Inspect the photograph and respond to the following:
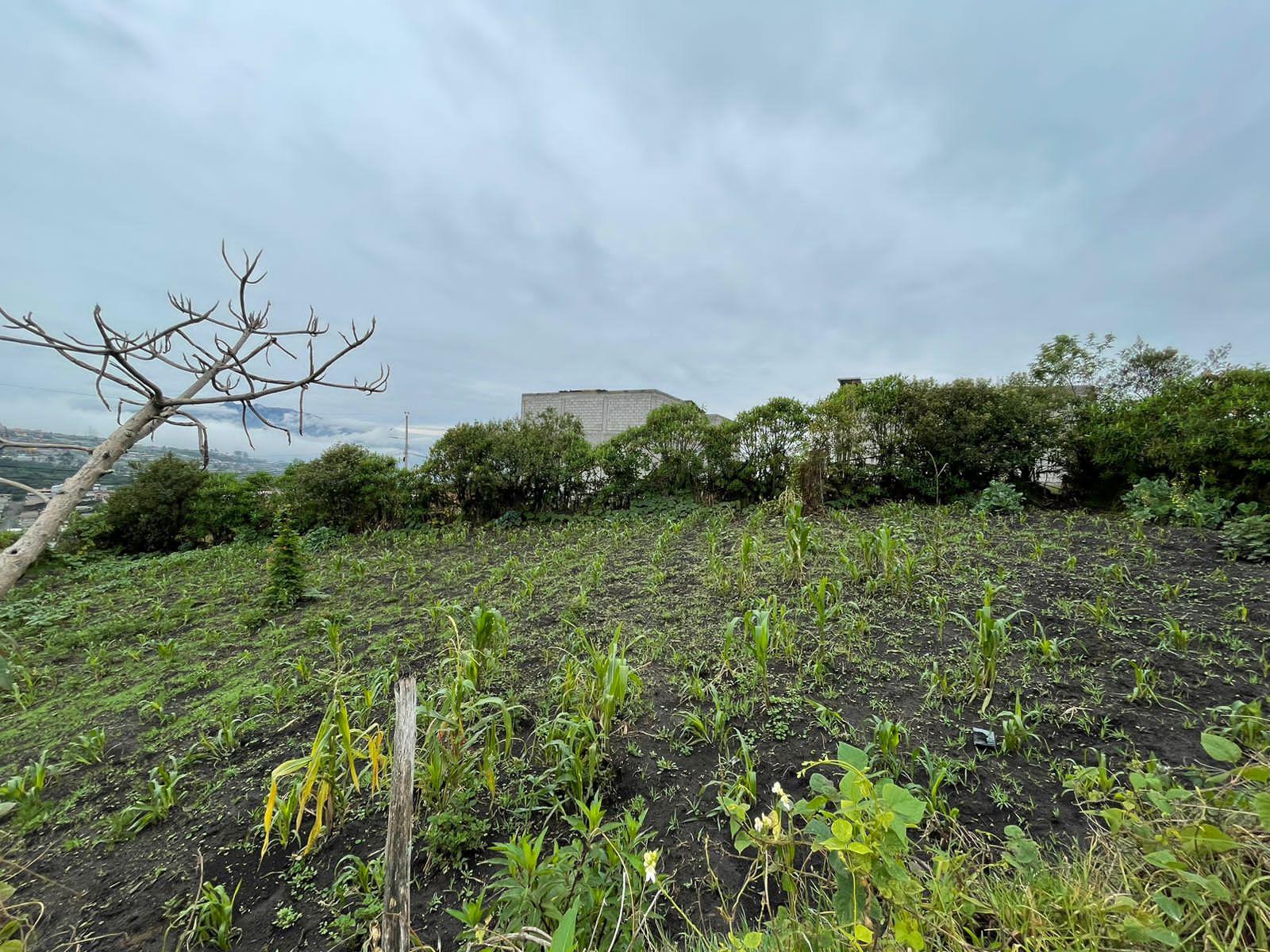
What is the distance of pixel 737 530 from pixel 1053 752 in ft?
12.0

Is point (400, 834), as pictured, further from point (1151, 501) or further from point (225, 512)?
point (225, 512)

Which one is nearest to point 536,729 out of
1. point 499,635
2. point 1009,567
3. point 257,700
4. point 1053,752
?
point 499,635

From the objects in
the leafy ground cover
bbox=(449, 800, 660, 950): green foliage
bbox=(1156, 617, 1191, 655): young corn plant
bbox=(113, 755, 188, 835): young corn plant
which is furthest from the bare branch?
bbox=(1156, 617, 1191, 655): young corn plant

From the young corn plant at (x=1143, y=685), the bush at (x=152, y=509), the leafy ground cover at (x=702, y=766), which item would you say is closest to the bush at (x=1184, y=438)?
the leafy ground cover at (x=702, y=766)

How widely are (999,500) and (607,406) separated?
12048 mm

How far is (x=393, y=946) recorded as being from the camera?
0.95 m

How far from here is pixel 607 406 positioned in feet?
51.9

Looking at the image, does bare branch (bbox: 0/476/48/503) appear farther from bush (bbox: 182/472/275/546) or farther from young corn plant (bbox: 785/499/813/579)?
bush (bbox: 182/472/275/546)

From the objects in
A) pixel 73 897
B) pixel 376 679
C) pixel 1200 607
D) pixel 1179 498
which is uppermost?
pixel 1179 498

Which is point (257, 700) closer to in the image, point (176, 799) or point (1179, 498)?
point (176, 799)

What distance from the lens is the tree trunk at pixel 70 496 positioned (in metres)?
1.67

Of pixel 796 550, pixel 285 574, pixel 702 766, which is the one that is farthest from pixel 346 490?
pixel 702 766

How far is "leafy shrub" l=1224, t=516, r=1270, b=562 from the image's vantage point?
10.2ft

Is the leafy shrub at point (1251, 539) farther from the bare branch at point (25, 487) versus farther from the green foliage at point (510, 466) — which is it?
the bare branch at point (25, 487)
